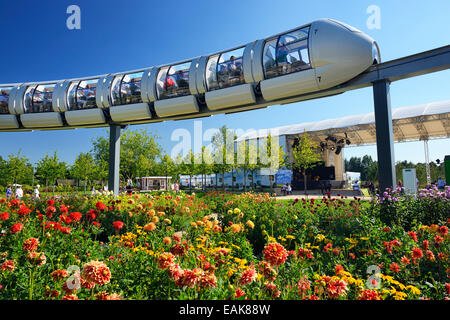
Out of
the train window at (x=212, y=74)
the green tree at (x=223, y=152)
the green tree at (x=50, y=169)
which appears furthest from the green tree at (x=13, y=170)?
the train window at (x=212, y=74)

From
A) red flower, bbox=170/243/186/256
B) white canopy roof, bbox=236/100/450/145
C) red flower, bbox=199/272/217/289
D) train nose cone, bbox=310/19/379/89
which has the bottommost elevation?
red flower, bbox=199/272/217/289

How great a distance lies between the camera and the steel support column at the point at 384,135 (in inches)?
267

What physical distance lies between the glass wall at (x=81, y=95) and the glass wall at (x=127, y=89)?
4.79ft

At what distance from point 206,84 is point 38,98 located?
969 cm

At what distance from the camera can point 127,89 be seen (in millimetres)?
11164

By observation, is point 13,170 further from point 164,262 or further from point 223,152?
point 164,262


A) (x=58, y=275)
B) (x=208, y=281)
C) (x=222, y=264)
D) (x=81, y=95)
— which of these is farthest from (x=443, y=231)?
(x=81, y=95)

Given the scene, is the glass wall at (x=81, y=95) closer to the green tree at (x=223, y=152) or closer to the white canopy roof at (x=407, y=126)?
the green tree at (x=223, y=152)

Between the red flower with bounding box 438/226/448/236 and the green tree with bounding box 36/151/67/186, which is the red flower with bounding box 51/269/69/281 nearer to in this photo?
the red flower with bounding box 438/226/448/236

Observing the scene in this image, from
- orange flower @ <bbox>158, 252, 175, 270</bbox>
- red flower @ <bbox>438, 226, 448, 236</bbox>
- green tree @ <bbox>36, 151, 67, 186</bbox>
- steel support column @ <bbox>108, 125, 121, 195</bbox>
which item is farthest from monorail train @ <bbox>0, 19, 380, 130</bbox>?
green tree @ <bbox>36, 151, 67, 186</bbox>

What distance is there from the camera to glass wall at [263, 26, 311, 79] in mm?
7436

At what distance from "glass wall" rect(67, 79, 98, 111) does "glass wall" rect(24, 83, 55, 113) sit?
150cm
